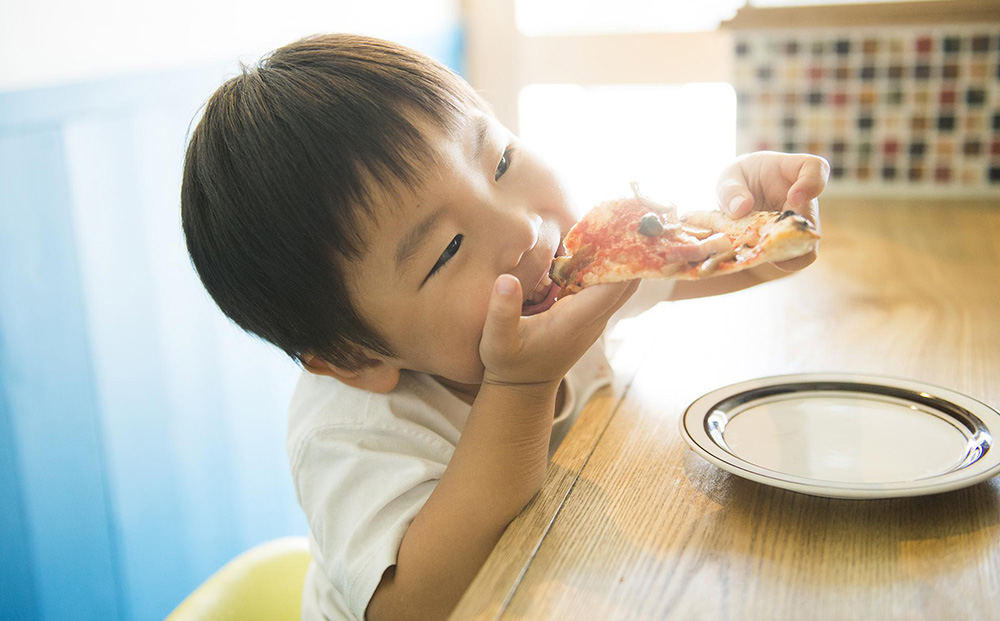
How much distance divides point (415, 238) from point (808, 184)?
1.48ft

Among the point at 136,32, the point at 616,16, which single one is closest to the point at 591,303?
the point at 136,32

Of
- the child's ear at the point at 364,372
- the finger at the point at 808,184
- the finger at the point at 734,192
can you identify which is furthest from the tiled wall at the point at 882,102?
the child's ear at the point at 364,372

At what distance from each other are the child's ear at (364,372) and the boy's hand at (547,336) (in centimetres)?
19

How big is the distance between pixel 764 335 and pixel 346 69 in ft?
2.23

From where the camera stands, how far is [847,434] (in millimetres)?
863

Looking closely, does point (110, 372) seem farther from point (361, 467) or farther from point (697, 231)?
point (697, 231)

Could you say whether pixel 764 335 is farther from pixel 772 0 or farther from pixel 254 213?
pixel 772 0

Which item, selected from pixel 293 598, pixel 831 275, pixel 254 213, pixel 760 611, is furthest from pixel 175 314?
pixel 760 611

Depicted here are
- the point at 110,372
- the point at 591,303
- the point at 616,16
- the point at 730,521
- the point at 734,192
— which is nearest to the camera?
the point at 730,521

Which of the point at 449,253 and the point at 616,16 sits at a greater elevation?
the point at 616,16

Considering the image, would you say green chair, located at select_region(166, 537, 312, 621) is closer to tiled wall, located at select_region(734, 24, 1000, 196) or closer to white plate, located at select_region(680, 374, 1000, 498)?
white plate, located at select_region(680, 374, 1000, 498)

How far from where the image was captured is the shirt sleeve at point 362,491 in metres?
0.87

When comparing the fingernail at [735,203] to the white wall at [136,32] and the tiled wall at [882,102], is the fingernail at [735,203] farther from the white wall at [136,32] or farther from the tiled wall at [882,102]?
the tiled wall at [882,102]

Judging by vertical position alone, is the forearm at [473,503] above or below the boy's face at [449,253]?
below
